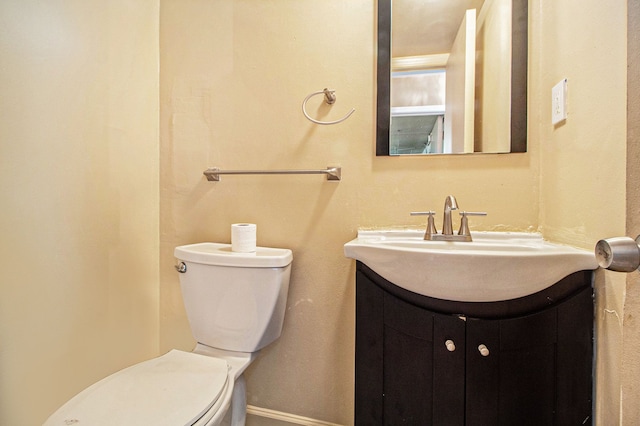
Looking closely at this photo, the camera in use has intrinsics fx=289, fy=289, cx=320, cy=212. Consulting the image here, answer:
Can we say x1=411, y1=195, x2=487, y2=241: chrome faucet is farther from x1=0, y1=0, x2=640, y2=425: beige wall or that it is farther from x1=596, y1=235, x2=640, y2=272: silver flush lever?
x1=596, y1=235, x2=640, y2=272: silver flush lever

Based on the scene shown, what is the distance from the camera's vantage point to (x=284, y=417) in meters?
1.19

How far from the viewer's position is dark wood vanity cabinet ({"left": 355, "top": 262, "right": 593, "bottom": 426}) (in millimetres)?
713

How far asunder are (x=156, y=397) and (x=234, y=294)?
35cm

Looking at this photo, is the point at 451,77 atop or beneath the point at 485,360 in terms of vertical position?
atop

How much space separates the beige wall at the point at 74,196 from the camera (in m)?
0.85

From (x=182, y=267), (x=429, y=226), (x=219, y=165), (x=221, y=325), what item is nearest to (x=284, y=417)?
(x=221, y=325)

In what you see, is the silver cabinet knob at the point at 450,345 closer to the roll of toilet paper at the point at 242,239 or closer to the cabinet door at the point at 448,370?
the cabinet door at the point at 448,370

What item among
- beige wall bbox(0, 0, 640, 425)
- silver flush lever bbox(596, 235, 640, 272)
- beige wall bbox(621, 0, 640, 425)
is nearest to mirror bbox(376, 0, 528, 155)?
beige wall bbox(0, 0, 640, 425)

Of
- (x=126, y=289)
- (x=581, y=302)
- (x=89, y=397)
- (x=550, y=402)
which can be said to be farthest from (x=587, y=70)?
(x=126, y=289)

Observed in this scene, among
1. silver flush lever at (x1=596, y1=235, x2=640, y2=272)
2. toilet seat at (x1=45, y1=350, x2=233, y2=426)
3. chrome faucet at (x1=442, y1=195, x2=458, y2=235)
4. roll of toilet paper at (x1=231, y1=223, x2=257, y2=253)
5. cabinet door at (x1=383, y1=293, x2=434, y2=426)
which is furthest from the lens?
roll of toilet paper at (x1=231, y1=223, x2=257, y2=253)

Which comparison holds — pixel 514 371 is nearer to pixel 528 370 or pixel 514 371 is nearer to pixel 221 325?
pixel 528 370

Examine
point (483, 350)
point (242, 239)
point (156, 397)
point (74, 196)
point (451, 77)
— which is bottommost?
point (156, 397)

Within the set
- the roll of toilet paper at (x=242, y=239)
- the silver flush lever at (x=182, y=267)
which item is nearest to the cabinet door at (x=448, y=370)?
the roll of toilet paper at (x=242, y=239)

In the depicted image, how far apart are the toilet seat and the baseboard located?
0.47 metres
